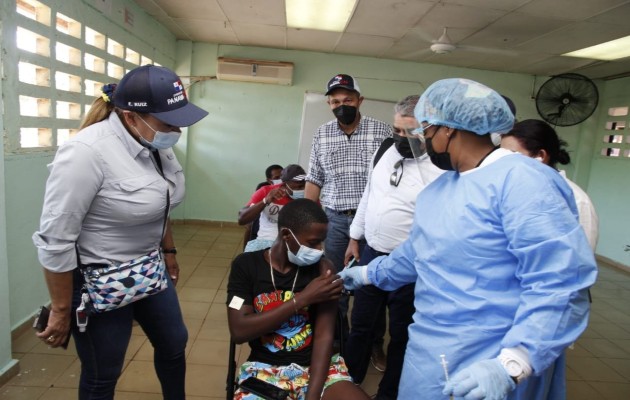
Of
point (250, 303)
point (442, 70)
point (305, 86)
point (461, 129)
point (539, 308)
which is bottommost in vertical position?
point (250, 303)

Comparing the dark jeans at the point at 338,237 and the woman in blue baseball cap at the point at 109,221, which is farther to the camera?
the dark jeans at the point at 338,237

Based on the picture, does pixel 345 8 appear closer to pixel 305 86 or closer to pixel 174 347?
pixel 305 86

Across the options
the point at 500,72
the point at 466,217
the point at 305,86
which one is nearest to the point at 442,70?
the point at 500,72

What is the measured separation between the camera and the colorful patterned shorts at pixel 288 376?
133cm

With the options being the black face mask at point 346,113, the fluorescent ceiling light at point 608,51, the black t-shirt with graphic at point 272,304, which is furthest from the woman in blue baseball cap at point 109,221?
the fluorescent ceiling light at point 608,51

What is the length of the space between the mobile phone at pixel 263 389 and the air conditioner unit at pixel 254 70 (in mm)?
4590

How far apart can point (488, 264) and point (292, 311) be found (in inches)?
25.8

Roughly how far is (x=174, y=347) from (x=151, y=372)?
845mm

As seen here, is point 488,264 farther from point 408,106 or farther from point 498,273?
point 408,106

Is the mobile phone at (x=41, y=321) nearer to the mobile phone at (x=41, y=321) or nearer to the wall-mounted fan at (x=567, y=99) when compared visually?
the mobile phone at (x=41, y=321)

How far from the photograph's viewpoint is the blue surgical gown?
0.89 metres

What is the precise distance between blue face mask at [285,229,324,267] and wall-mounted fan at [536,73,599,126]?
4582mm

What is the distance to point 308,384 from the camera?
4.34 ft

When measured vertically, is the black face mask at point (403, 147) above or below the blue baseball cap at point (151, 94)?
below
